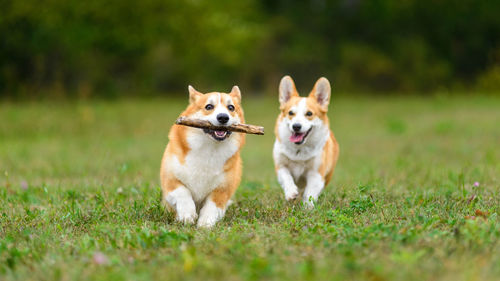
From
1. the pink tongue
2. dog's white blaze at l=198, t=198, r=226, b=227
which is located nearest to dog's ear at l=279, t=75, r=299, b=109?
the pink tongue

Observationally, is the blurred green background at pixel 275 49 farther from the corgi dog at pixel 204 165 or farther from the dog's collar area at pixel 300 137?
the corgi dog at pixel 204 165

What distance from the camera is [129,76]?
21.9 meters

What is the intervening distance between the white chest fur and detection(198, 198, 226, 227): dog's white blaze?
13 centimetres

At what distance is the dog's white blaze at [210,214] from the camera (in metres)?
4.16

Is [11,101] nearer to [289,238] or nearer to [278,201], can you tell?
[278,201]

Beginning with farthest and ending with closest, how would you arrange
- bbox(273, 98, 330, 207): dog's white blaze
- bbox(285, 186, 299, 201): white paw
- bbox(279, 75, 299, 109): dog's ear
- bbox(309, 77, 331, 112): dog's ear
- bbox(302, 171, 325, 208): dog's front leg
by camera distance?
bbox(279, 75, 299, 109): dog's ear < bbox(309, 77, 331, 112): dog's ear < bbox(273, 98, 330, 207): dog's white blaze < bbox(302, 171, 325, 208): dog's front leg < bbox(285, 186, 299, 201): white paw

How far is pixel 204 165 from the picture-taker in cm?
433

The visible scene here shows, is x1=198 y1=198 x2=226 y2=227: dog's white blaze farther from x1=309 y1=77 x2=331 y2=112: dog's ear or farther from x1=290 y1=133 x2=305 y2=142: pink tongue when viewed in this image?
x1=309 y1=77 x2=331 y2=112: dog's ear

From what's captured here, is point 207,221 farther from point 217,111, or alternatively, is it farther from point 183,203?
point 217,111

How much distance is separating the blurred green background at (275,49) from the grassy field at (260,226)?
9477mm

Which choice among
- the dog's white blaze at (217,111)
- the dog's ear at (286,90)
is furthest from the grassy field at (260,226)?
the dog's ear at (286,90)

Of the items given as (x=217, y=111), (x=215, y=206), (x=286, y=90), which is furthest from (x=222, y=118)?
(x=286, y=90)

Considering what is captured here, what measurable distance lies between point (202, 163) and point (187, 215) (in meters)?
0.41

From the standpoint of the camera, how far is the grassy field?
9.15 ft
